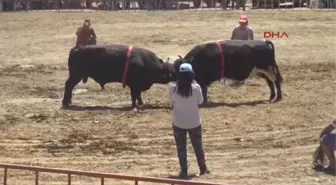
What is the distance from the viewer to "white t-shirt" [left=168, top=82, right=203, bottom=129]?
12867 millimetres

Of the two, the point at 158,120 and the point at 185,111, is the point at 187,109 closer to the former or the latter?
the point at 185,111

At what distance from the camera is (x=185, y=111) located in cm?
1291

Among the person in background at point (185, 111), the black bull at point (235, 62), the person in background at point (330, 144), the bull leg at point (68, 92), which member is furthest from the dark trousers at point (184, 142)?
the bull leg at point (68, 92)

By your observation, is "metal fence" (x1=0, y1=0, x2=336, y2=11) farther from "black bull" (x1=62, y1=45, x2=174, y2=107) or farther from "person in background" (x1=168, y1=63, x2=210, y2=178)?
"person in background" (x1=168, y1=63, x2=210, y2=178)

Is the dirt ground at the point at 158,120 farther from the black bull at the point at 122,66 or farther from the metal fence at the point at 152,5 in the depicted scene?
the metal fence at the point at 152,5

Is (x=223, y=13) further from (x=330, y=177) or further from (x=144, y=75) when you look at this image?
(x=330, y=177)

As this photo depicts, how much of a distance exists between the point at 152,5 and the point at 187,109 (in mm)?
32203

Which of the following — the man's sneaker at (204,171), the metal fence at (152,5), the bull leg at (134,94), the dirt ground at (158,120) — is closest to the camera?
the man's sneaker at (204,171)

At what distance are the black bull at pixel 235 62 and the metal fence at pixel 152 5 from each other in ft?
72.7

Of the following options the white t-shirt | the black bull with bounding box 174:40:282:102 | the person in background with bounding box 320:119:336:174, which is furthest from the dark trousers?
the black bull with bounding box 174:40:282:102

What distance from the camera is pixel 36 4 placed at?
46594 millimetres

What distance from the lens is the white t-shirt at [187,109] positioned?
42.2ft

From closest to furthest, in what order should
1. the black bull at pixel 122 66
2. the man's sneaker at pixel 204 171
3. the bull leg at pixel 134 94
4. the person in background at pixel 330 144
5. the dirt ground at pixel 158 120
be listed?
the person in background at pixel 330 144 < the man's sneaker at pixel 204 171 < the dirt ground at pixel 158 120 < the bull leg at pixel 134 94 < the black bull at pixel 122 66

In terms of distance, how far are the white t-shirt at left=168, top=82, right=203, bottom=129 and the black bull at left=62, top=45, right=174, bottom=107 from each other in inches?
242
